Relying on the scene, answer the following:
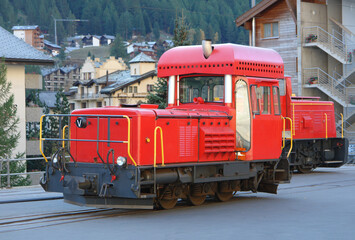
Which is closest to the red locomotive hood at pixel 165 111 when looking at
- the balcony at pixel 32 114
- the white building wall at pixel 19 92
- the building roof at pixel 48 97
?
the white building wall at pixel 19 92

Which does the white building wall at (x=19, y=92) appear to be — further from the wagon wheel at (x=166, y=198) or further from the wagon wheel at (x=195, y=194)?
the wagon wheel at (x=166, y=198)

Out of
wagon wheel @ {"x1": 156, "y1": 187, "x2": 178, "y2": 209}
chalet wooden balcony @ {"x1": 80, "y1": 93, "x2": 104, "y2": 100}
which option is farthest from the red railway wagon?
chalet wooden balcony @ {"x1": 80, "y1": 93, "x2": 104, "y2": 100}

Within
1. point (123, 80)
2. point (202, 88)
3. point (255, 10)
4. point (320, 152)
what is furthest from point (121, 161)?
point (123, 80)

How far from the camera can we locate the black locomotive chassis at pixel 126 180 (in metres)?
12.6

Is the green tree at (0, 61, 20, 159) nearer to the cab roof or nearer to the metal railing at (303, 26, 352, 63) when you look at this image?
the metal railing at (303, 26, 352, 63)

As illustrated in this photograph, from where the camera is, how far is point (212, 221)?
12477 mm

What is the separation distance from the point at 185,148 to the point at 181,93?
2116 mm

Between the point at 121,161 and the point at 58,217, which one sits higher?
the point at 121,161

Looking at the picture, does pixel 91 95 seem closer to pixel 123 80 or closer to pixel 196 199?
pixel 123 80

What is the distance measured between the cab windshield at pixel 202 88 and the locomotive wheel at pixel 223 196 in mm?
2202

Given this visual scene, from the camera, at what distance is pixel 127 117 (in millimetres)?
12336

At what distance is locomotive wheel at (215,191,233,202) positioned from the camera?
15.3 metres

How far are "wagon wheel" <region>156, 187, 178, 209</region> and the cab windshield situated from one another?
8.41ft

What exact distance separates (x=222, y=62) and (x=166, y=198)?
336 centimetres
